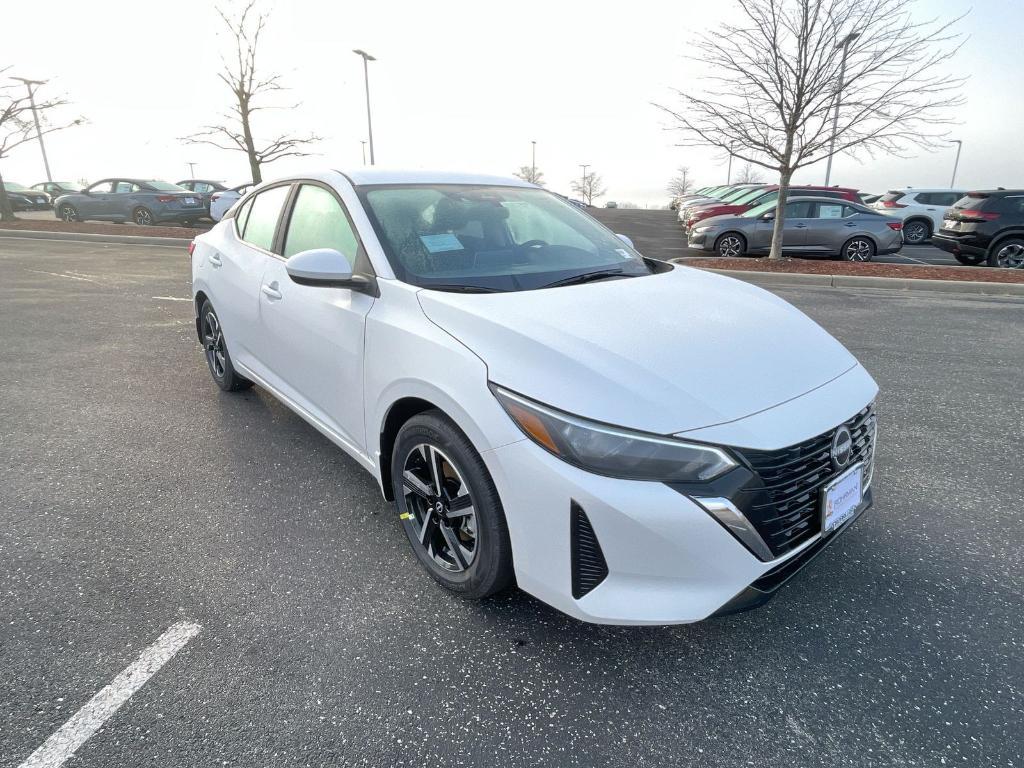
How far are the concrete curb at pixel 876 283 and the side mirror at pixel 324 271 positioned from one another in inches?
351

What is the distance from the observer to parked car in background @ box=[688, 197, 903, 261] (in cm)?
1312

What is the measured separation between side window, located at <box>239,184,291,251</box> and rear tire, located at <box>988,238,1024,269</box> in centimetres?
1320

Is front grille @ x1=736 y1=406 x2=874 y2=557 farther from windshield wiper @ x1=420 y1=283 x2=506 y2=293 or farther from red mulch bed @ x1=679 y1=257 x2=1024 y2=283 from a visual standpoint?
red mulch bed @ x1=679 y1=257 x2=1024 y2=283

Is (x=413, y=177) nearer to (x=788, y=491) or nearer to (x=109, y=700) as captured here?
(x=788, y=491)

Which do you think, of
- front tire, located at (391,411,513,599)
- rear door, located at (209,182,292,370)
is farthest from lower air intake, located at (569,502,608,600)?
rear door, located at (209,182,292,370)

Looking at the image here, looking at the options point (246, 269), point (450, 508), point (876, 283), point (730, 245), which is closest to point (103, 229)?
point (730, 245)

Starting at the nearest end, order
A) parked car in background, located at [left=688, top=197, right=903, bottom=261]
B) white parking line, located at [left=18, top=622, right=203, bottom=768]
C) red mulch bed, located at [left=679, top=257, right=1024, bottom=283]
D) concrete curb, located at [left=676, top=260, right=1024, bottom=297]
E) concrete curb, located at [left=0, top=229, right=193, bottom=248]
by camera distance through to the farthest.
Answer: white parking line, located at [left=18, top=622, right=203, bottom=768] < concrete curb, located at [left=676, top=260, right=1024, bottom=297] < red mulch bed, located at [left=679, top=257, right=1024, bottom=283] < parked car in background, located at [left=688, top=197, right=903, bottom=261] < concrete curb, located at [left=0, top=229, right=193, bottom=248]

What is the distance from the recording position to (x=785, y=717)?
1.91 meters

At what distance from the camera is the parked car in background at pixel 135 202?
18312 millimetres

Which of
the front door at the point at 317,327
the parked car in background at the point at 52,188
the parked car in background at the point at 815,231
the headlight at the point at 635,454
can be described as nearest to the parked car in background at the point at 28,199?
the parked car in background at the point at 52,188

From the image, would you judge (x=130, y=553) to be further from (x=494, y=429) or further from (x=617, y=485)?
(x=617, y=485)

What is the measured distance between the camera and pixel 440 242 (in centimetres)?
283

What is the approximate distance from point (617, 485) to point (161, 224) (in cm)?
2096

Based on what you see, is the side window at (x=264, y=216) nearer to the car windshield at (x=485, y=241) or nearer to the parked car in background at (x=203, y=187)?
the car windshield at (x=485, y=241)
